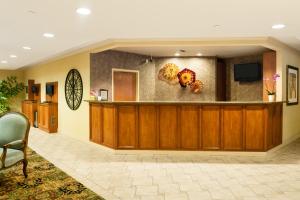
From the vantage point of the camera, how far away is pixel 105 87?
6578 millimetres

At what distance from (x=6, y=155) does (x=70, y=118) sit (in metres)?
3.90

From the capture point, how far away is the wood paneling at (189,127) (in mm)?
5141

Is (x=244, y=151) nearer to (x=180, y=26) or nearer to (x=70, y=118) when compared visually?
(x=180, y=26)

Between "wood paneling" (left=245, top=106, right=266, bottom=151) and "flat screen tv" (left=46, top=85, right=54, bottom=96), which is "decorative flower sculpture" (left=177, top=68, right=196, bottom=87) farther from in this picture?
"flat screen tv" (left=46, top=85, right=54, bottom=96)

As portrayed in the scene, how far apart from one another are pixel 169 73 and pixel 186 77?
526 millimetres

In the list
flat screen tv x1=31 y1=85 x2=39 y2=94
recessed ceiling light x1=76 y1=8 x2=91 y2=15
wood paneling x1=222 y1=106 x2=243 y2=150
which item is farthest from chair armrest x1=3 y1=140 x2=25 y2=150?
flat screen tv x1=31 y1=85 x2=39 y2=94

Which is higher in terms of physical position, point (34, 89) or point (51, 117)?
point (34, 89)

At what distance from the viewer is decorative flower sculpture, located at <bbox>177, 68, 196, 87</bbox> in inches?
297

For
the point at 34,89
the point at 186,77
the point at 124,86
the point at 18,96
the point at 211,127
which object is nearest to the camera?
the point at 211,127

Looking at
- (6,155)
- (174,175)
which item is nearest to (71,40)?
(6,155)

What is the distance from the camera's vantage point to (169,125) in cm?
521

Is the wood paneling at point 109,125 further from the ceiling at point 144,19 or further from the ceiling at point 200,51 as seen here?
the ceiling at point 200,51

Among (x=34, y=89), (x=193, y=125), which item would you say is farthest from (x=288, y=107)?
(x=34, y=89)

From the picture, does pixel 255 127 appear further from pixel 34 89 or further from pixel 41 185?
pixel 34 89
